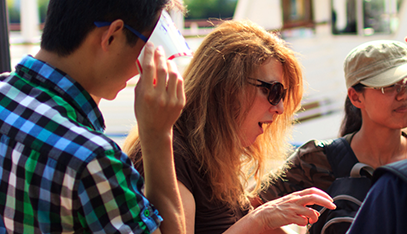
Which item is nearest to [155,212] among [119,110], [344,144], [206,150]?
[206,150]

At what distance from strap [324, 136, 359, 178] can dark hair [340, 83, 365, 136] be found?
216mm

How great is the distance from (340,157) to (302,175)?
0.78ft

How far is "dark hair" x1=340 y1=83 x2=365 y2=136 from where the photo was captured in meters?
2.27

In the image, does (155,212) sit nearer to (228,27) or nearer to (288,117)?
(228,27)

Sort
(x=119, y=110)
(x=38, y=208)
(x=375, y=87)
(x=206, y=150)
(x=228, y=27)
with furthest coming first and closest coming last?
(x=119, y=110)
(x=375, y=87)
(x=228, y=27)
(x=206, y=150)
(x=38, y=208)

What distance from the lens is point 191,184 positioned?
147 cm

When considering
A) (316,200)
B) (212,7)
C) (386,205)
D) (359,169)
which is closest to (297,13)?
(212,7)

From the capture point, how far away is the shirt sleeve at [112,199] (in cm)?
80

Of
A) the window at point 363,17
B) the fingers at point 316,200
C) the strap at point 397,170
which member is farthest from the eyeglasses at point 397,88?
the window at point 363,17

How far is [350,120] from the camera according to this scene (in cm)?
231

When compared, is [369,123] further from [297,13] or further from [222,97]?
[297,13]

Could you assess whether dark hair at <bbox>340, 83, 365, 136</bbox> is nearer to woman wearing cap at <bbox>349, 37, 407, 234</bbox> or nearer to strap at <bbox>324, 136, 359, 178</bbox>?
strap at <bbox>324, 136, 359, 178</bbox>

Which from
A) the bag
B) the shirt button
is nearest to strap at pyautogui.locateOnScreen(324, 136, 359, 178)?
the bag

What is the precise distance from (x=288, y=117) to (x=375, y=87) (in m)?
0.51
